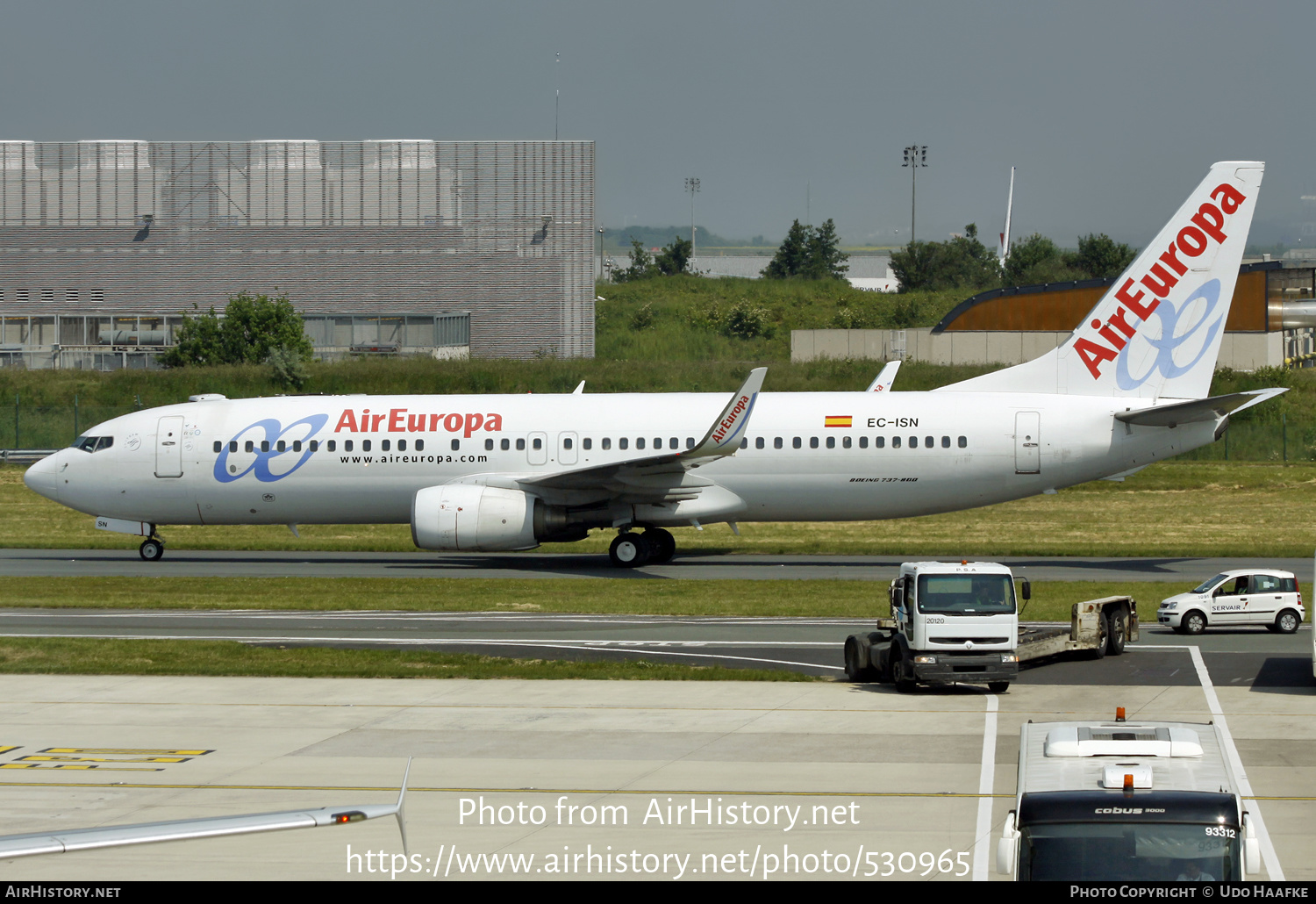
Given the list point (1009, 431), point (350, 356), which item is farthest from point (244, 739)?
point (350, 356)

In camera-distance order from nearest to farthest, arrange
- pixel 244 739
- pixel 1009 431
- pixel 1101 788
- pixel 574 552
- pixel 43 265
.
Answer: pixel 1101 788, pixel 244 739, pixel 1009 431, pixel 574 552, pixel 43 265

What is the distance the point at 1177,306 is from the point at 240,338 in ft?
192

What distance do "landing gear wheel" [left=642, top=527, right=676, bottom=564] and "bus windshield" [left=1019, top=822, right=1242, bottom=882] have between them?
1140 inches

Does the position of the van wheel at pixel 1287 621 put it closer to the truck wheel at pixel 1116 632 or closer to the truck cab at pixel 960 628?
the truck wheel at pixel 1116 632

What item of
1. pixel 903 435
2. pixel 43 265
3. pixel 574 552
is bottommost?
pixel 574 552

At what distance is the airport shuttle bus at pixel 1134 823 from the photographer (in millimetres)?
8562

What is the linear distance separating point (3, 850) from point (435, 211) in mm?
92910

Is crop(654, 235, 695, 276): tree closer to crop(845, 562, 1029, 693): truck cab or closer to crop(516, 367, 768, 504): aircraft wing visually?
crop(516, 367, 768, 504): aircraft wing

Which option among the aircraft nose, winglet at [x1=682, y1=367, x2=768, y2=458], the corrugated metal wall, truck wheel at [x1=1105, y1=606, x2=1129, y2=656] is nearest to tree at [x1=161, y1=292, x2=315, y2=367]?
the corrugated metal wall

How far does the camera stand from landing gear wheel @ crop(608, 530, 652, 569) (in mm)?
37300

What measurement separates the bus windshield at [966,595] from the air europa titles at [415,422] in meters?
19.2

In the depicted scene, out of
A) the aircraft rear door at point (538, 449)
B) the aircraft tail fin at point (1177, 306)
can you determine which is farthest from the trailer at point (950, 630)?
the aircraft rear door at point (538, 449)
